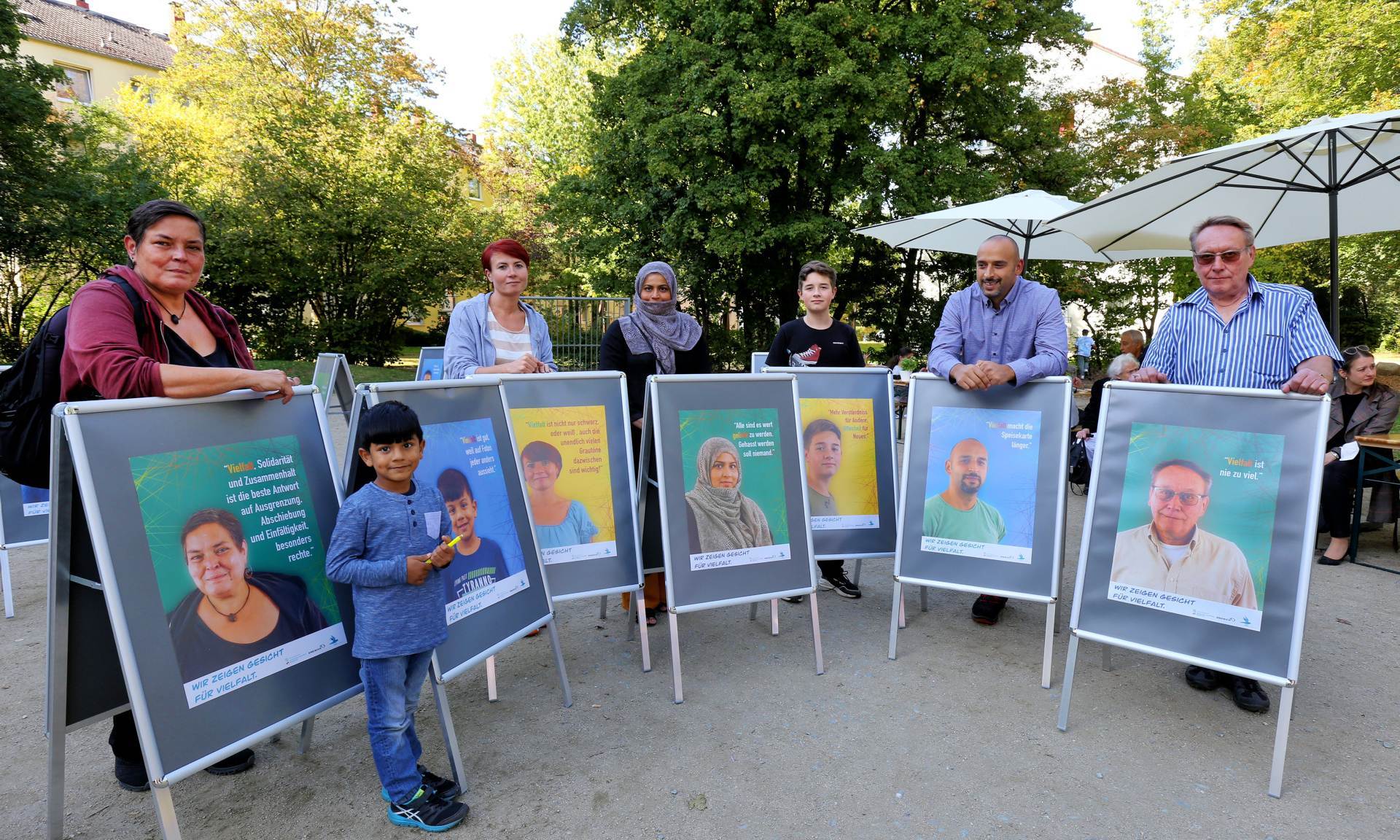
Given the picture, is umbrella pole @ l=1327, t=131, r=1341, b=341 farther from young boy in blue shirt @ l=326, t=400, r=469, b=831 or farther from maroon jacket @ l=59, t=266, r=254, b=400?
maroon jacket @ l=59, t=266, r=254, b=400

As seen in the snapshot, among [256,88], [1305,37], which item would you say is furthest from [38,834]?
[256,88]

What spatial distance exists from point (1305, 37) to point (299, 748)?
1943 cm

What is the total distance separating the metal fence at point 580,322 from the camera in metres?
14.6

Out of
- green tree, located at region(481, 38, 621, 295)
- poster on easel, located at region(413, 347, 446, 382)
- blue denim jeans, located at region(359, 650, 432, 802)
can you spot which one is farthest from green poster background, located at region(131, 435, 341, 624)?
green tree, located at region(481, 38, 621, 295)

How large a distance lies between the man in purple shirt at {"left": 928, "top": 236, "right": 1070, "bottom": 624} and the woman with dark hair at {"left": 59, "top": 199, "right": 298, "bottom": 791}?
3.14 m

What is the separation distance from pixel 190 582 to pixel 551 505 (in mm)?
1653

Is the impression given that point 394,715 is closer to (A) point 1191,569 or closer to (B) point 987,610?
(A) point 1191,569

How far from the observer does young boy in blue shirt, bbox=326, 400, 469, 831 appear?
7.63 ft

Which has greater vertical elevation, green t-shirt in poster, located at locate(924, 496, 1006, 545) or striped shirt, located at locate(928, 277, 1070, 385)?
striped shirt, located at locate(928, 277, 1070, 385)

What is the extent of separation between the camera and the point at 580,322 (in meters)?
14.8

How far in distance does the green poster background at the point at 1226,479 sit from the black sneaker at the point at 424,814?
295 cm

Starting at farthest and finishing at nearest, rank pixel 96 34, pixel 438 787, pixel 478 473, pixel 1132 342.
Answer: pixel 96 34 → pixel 1132 342 → pixel 478 473 → pixel 438 787

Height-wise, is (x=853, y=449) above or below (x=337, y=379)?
below

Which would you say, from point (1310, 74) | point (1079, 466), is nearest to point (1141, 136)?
point (1310, 74)
